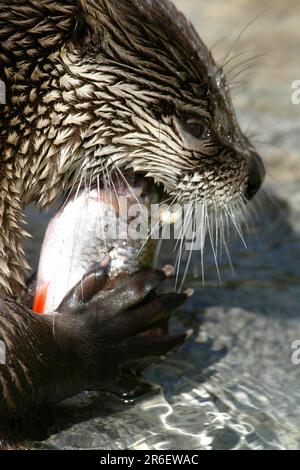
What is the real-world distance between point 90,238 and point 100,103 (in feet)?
1.12

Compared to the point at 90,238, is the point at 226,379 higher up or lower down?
lower down

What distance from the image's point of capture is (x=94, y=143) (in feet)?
8.55

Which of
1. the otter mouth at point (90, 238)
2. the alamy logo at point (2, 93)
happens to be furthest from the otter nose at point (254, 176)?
the alamy logo at point (2, 93)

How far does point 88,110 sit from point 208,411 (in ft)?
2.68

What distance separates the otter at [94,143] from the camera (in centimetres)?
248

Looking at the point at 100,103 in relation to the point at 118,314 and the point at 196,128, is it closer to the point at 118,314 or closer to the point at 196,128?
the point at 196,128

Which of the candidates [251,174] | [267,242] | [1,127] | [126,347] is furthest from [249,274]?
[1,127]

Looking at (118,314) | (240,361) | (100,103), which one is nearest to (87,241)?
(118,314)

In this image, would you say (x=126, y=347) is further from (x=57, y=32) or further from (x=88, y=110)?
(x=57, y=32)

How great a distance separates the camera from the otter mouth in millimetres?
2645

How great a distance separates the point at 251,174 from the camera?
2838 millimetres
